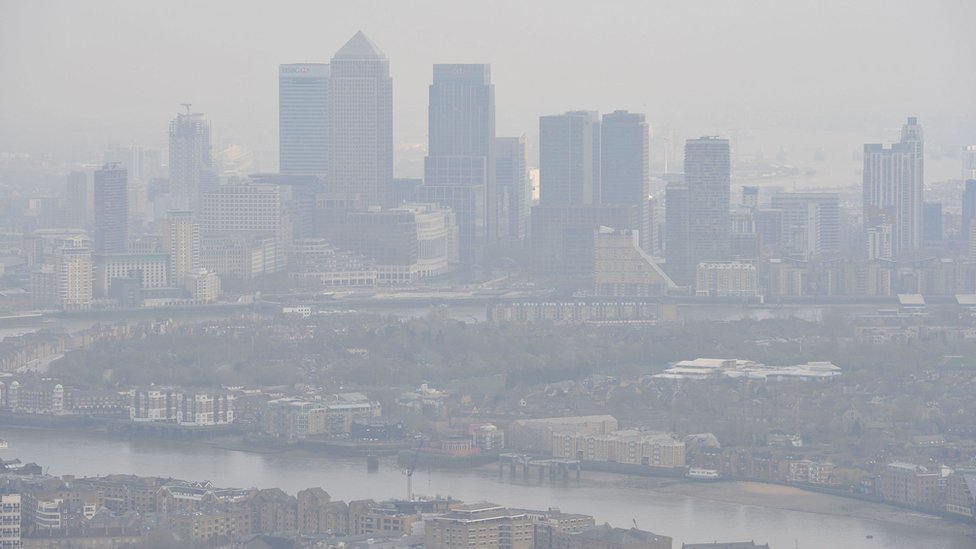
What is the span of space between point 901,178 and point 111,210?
31.6ft

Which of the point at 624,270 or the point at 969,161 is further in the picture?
the point at 969,161

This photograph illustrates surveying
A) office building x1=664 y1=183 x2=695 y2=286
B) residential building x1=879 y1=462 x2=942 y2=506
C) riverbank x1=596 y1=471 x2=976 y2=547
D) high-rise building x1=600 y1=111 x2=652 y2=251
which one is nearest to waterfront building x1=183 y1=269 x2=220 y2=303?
office building x1=664 y1=183 x2=695 y2=286

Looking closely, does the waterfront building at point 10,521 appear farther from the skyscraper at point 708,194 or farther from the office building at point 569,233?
the office building at point 569,233

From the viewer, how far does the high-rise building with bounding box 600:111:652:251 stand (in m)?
38.1

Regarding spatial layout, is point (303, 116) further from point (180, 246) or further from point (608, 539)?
point (608, 539)

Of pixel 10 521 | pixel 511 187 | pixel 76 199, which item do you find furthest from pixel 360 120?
pixel 10 521

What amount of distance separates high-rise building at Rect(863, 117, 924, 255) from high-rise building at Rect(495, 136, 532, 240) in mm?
4387

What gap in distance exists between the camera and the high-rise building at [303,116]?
4144cm

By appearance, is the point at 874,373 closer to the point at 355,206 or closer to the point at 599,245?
the point at 599,245

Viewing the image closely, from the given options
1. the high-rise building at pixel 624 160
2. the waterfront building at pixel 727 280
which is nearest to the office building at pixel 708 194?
the waterfront building at pixel 727 280

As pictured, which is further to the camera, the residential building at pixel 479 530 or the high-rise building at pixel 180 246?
the high-rise building at pixel 180 246

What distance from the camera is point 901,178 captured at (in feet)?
125

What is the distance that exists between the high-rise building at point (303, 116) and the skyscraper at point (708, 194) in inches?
319

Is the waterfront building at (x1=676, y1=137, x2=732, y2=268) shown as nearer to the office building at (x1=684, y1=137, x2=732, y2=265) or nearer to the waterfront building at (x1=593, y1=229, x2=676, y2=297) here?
the office building at (x1=684, y1=137, x2=732, y2=265)
